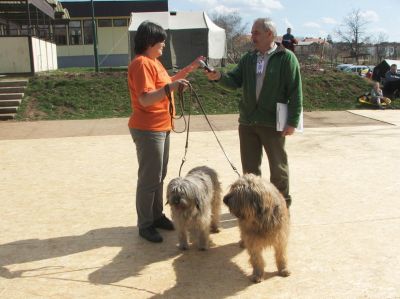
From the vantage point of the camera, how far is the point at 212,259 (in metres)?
3.58

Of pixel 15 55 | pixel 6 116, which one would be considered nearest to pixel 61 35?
pixel 15 55

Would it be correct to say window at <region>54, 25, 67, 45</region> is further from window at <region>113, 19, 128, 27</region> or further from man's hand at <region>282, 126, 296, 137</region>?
man's hand at <region>282, 126, 296, 137</region>

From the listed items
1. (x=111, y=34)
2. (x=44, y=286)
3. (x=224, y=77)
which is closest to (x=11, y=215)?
(x=44, y=286)

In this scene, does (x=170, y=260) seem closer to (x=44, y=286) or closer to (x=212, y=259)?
(x=212, y=259)

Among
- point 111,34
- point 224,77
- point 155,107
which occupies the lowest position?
point 155,107

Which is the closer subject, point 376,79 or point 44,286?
point 44,286

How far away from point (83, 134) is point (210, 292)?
7.19 meters

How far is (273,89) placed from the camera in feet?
12.4

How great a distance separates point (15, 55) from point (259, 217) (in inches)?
584

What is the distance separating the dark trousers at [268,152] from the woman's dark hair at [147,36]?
1.18 m

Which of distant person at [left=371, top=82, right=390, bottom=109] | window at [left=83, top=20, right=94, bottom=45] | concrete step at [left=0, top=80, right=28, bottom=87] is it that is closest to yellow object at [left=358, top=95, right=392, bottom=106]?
distant person at [left=371, top=82, right=390, bottom=109]

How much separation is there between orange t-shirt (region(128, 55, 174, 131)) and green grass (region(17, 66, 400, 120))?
29.0 feet

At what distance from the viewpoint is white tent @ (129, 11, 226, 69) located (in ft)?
58.7

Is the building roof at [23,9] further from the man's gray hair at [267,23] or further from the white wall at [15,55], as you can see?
the man's gray hair at [267,23]
